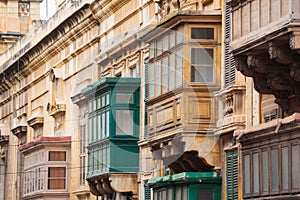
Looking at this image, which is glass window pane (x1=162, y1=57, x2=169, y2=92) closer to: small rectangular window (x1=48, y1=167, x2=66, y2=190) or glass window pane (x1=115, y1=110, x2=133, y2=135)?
glass window pane (x1=115, y1=110, x2=133, y2=135)

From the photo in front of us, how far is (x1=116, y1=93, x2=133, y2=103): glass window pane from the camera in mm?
35062

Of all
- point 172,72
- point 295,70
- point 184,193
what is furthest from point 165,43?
point 295,70

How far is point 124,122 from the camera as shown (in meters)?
35.3

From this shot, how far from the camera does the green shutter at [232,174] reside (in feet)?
88.5

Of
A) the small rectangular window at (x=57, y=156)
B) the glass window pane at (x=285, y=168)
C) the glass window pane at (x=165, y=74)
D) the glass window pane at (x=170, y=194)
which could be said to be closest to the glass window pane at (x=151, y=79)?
→ the glass window pane at (x=165, y=74)

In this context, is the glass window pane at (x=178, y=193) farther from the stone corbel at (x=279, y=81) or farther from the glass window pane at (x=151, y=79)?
the stone corbel at (x=279, y=81)

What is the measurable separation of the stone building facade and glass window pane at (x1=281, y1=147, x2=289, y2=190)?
2 centimetres

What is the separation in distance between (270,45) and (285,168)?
217cm

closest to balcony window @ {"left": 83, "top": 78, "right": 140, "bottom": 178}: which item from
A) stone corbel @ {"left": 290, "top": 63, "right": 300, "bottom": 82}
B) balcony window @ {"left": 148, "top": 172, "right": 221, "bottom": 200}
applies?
balcony window @ {"left": 148, "top": 172, "right": 221, "bottom": 200}

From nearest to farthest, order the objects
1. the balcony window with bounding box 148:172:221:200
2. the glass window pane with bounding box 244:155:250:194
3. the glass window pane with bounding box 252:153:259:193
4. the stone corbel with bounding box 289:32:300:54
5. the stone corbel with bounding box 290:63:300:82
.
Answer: the stone corbel with bounding box 289:32:300:54 < the stone corbel with bounding box 290:63:300:82 < the glass window pane with bounding box 252:153:259:193 < the glass window pane with bounding box 244:155:250:194 < the balcony window with bounding box 148:172:221:200

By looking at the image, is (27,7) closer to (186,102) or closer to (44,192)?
(44,192)

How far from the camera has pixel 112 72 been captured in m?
37.7

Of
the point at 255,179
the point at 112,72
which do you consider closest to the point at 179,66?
the point at 255,179

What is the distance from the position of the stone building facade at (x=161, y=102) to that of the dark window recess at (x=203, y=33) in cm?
2
